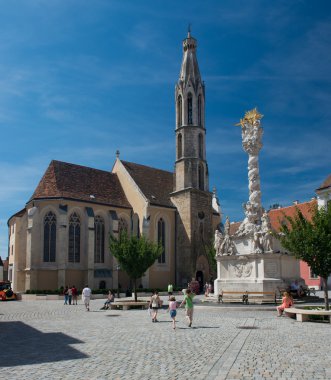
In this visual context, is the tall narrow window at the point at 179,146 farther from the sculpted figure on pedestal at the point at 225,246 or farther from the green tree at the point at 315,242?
the green tree at the point at 315,242

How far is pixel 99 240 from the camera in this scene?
46812mm

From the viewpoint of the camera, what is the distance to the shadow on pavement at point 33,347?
10484 millimetres

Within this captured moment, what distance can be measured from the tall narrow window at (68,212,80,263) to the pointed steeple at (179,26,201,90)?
2028cm

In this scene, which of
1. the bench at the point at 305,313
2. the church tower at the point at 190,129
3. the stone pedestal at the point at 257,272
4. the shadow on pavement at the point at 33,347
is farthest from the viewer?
the church tower at the point at 190,129

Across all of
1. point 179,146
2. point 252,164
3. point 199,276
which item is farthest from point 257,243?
point 179,146

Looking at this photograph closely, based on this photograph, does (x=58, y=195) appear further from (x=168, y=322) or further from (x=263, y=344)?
(x=263, y=344)

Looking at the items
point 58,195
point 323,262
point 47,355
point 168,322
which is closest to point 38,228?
point 58,195

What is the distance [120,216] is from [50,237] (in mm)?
8685

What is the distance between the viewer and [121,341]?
1302 cm

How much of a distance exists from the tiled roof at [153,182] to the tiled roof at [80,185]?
2.29 metres

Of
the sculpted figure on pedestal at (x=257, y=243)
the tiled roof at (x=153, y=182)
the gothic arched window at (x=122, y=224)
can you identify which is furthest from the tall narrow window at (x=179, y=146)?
the sculpted figure on pedestal at (x=257, y=243)

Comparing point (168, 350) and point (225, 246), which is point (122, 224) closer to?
point (225, 246)

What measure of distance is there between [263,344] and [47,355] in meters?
5.54

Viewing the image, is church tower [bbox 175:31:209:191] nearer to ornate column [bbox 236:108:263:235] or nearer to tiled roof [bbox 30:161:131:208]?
tiled roof [bbox 30:161:131:208]
